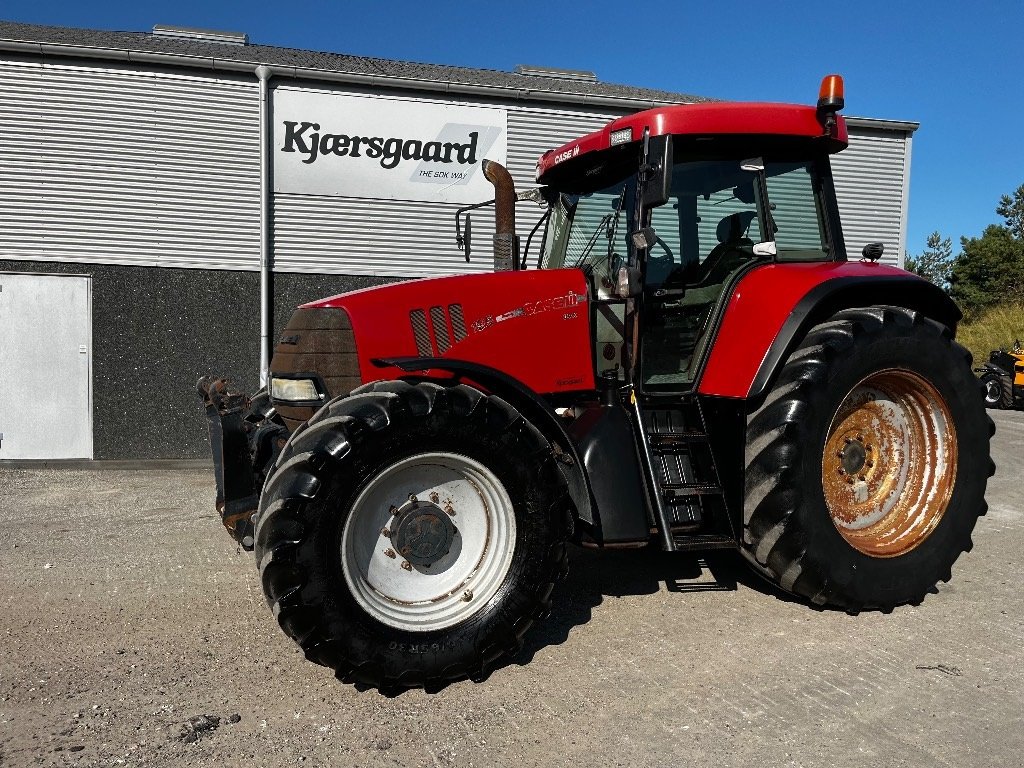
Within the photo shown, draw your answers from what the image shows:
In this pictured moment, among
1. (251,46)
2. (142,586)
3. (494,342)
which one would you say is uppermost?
(251,46)

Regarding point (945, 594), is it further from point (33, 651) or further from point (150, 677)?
point (33, 651)

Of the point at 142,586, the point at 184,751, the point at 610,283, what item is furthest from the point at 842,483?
the point at 142,586

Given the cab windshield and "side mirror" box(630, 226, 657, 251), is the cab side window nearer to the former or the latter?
the cab windshield

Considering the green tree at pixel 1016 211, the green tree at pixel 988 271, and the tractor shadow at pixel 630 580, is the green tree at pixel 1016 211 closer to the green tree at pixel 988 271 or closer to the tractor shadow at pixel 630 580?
the green tree at pixel 988 271

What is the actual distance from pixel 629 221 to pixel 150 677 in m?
3.15

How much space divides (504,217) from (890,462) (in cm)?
270

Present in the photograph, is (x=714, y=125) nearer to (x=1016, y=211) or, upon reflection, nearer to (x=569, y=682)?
(x=569, y=682)

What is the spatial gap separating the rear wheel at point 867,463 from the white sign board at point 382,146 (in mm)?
6848

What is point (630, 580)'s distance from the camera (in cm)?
484

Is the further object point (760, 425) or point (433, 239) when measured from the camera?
point (433, 239)

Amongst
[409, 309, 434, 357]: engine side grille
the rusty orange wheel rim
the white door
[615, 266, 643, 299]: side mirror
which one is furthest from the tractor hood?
the white door

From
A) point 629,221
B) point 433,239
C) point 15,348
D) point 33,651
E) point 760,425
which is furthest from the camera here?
point 433,239

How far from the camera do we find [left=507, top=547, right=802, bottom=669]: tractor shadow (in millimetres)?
4148

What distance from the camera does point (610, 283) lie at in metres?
4.21
